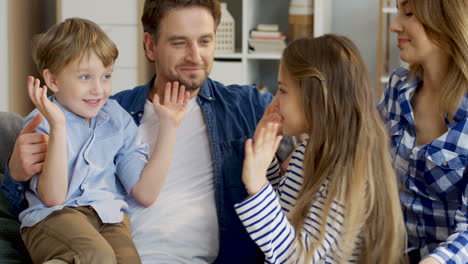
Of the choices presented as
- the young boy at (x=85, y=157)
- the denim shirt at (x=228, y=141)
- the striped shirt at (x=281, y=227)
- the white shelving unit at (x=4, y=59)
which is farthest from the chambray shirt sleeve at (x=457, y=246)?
the white shelving unit at (x=4, y=59)

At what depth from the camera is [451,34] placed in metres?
1.48

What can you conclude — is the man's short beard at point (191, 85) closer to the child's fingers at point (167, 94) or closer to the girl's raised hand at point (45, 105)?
the child's fingers at point (167, 94)

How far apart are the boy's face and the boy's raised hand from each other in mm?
141

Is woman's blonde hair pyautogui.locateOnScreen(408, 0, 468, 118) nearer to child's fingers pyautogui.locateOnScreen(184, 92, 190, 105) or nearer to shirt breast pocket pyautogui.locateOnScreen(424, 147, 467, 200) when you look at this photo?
shirt breast pocket pyautogui.locateOnScreen(424, 147, 467, 200)

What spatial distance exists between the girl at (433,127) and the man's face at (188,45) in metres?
0.54

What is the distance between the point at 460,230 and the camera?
1428 mm

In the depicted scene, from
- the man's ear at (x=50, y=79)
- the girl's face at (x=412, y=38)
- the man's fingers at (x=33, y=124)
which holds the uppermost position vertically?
the girl's face at (x=412, y=38)

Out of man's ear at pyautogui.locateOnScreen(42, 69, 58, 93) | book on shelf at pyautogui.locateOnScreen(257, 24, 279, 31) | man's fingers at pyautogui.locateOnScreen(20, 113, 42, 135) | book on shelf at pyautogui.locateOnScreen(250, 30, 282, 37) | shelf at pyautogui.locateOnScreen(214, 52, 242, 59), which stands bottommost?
man's fingers at pyautogui.locateOnScreen(20, 113, 42, 135)

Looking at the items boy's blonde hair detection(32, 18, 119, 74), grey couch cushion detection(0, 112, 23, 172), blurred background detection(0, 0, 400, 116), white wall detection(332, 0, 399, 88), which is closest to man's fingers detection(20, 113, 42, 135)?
boy's blonde hair detection(32, 18, 119, 74)

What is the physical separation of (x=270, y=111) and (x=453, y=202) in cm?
49

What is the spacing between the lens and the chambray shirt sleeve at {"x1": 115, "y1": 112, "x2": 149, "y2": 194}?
1653mm

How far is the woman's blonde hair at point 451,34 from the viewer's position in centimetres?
147

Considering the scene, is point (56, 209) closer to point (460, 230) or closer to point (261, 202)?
point (261, 202)

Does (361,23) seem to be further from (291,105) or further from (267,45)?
(291,105)
